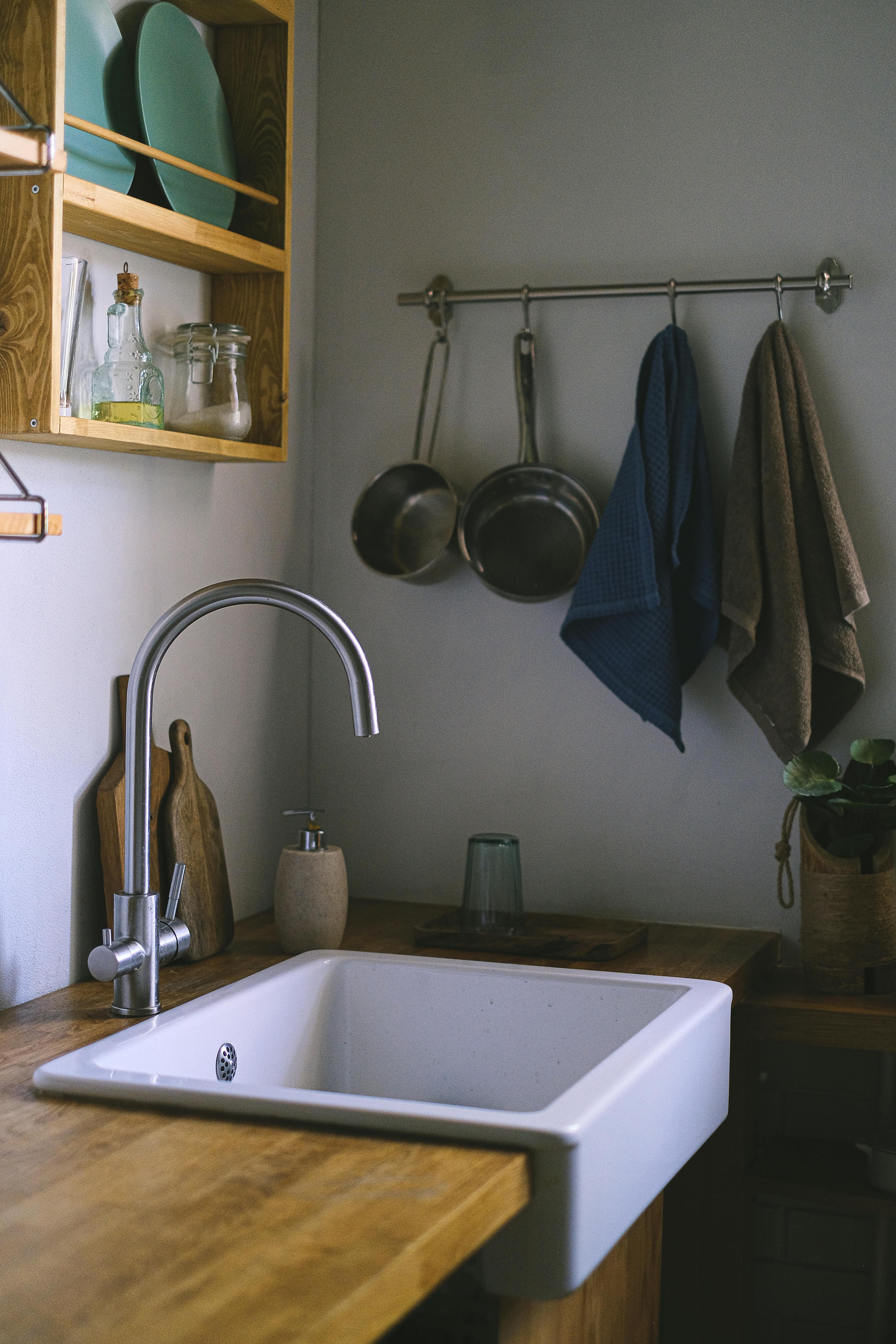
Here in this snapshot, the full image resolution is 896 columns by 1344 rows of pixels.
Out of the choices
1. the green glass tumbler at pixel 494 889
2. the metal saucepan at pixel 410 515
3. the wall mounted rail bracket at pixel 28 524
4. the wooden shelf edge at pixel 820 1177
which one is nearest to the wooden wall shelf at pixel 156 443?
the wall mounted rail bracket at pixel 28 524

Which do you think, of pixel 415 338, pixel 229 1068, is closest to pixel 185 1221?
pixel 229 1068

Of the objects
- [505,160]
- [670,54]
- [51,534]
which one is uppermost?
[670,54]

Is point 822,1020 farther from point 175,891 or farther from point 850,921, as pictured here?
point 175,891

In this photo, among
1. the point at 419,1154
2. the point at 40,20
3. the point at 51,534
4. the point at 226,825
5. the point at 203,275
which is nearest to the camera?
the point at 419,1154

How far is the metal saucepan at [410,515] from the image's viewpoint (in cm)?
215

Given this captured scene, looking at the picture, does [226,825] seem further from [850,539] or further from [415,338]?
[850,539]

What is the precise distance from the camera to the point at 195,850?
178cm

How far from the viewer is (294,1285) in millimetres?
848

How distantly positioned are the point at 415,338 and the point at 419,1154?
143 centimetres

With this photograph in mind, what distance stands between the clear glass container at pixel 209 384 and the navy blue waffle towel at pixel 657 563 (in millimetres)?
547

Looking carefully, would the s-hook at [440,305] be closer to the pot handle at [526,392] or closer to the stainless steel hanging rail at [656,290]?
the stainless steel hanging rail at [656,290]

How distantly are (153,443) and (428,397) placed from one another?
0.71 meters

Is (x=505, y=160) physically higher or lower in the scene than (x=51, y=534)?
higher

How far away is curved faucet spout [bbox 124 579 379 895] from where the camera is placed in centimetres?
143
